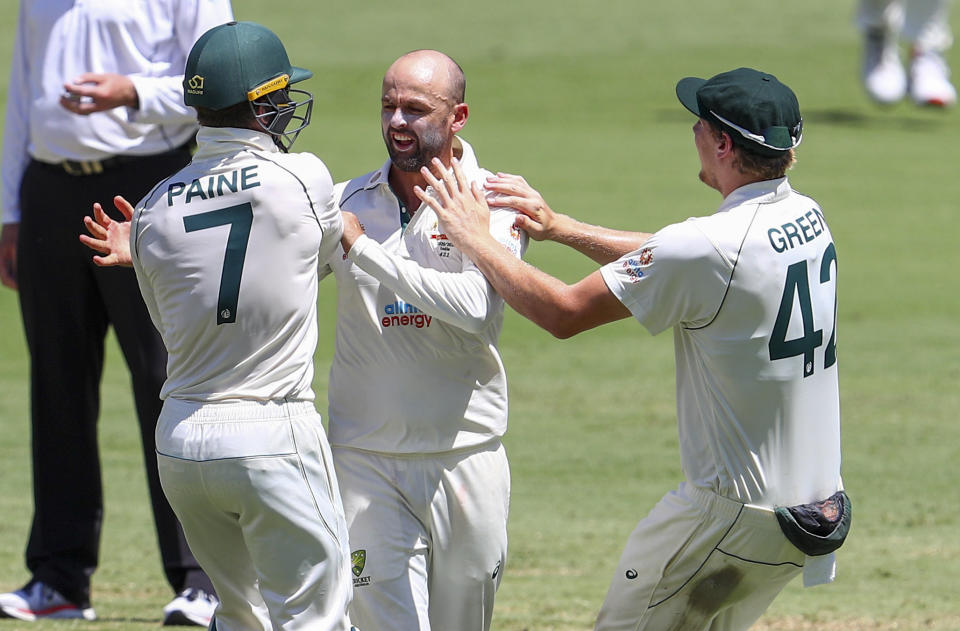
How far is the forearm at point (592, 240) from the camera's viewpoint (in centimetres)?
483

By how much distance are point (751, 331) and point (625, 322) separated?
8.20 metres

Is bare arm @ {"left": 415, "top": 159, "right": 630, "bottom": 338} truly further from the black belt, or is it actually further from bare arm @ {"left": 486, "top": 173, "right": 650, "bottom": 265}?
the black belt

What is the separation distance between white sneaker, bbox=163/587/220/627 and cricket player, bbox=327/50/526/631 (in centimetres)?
→ 125

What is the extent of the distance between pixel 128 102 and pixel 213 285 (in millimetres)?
1867

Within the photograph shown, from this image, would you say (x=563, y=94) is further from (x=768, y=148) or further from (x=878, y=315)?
(x=768, y=148)

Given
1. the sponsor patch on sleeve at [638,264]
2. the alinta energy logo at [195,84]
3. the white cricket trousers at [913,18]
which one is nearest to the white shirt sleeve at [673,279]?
the sponsor patch on sleeve at [638,264]

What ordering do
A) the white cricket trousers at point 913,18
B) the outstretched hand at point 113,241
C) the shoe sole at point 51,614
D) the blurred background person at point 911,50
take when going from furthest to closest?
1. the white cricket trousers at point 913,18
2. the blurred background person at point 911,50
3. the shoe sole at point 51,614
4. the outstretched hand at point 113,241

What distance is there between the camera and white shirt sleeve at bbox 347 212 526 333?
4.46 metres

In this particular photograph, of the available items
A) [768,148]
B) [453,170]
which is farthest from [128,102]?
[768,148]

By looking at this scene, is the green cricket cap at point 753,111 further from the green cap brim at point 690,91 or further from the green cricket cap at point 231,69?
the green cricket cap at point 231,69

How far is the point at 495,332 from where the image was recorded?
482cm

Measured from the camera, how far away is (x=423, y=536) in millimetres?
4738

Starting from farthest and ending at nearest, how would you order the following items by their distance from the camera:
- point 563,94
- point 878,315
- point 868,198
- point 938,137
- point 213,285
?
point 563,94
point 938,137
point 868,198
point 878,315
point 213,285

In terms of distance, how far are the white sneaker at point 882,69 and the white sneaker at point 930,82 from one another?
199 millimetres
